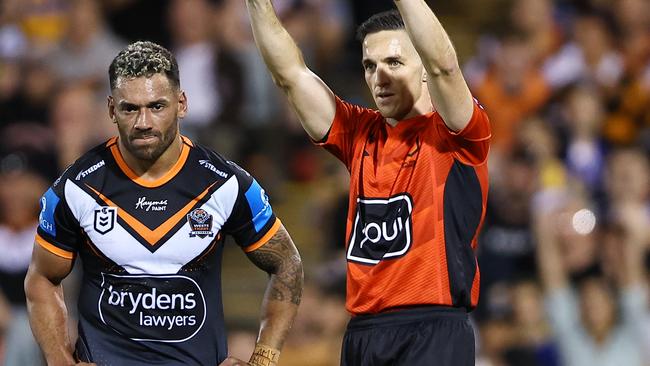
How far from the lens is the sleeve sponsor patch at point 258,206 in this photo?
18.3 ft

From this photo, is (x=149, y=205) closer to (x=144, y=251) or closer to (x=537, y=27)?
(x=144, y=251)

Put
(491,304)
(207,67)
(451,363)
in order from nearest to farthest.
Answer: (451,363)
(491,304)
(207,67)

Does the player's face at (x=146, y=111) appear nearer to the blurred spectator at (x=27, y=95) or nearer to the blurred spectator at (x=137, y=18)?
the blurred spectator at (x=27, y=95)

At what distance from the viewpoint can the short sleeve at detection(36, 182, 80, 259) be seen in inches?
214

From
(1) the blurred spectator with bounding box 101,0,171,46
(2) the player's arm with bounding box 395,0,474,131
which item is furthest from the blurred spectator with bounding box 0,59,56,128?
(2) the player's arm with bounding box 395,0,474,131

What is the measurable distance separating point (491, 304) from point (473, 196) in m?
4.69

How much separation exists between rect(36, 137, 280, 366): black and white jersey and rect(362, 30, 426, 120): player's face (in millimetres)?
709

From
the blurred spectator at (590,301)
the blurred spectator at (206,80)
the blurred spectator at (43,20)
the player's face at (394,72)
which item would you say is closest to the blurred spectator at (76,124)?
the blurred spectator at (206,80)

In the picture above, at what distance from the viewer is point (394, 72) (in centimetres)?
548

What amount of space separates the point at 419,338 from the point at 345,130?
0.96 m

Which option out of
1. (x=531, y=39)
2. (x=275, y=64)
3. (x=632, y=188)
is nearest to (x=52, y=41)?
(x=531, y=39)

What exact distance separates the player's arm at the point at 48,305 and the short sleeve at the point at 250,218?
70cm

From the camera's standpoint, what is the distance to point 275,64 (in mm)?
5641

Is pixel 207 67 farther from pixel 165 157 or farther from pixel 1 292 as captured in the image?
pixel 165 157
